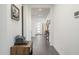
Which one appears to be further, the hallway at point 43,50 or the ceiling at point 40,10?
the ceiling at point 40,10

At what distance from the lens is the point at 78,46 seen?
2.58 meters

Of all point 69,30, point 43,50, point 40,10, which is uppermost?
point 40,10

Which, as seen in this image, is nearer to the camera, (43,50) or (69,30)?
(69,30)

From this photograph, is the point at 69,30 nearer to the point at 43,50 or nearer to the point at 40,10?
the point at 43,50

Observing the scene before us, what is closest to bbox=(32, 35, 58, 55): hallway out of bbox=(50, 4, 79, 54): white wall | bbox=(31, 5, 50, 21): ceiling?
bbox=(50, 4, 79, 54): white wall

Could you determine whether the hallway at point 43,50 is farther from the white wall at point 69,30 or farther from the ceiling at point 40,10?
the ceiling at point 40,10

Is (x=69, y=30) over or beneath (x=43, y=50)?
over

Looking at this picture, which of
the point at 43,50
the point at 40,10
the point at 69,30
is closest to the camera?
the point at 69,30

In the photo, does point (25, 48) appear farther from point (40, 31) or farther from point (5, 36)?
point (40, 31)

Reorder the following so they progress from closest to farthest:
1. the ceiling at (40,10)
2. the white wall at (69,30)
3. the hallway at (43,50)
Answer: the white wall at (69,30)
the hallway at (43,50)
the ceiling at (40,10)

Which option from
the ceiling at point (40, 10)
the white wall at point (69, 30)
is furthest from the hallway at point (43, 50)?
the ceiling at point (40, 10)

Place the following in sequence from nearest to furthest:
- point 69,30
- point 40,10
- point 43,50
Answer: point 69,30 → point 43,50 → point 40,10

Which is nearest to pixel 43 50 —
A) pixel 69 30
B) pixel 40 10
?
pixel 69 30
